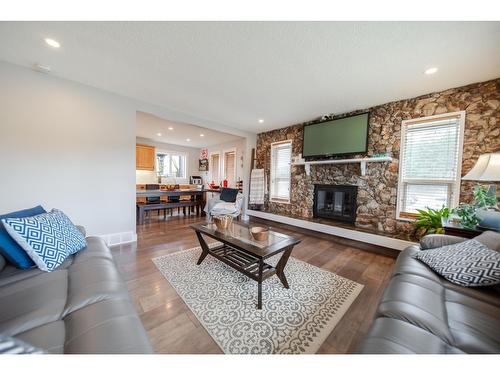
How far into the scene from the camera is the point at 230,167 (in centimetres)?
670

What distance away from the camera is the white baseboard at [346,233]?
2.75m

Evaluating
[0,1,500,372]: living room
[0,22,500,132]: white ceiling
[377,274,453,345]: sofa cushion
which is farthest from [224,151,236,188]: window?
[377,274,453,345]: sofa cushion

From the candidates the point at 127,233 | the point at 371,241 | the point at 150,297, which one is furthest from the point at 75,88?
the point at 371,241

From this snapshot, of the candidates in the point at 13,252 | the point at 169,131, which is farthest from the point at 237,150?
the point at 13,252

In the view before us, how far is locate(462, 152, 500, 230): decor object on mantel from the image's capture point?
1.76 meters

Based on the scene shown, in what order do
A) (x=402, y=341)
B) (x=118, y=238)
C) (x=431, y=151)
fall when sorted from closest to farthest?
(x=402, y=341), (x=431, y=151), (x=118, y=238)

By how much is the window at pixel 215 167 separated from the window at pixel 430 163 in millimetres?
5560

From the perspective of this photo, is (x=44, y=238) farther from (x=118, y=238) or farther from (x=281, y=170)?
(x=281, y=170)

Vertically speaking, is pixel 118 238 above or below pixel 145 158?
below

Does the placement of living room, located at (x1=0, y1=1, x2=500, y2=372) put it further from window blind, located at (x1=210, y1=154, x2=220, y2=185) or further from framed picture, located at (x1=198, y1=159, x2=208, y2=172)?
framed picture, located at (x1=198, y1=159, x2=208, y2=172)

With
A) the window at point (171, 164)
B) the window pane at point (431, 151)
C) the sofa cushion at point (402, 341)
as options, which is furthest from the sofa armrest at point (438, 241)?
the window at point (171, 164)

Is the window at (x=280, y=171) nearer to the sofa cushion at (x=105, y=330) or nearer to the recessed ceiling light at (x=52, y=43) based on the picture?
the recessed ceiling light at (x=52, y=43)

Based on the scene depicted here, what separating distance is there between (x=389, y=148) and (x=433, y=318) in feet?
9.64
